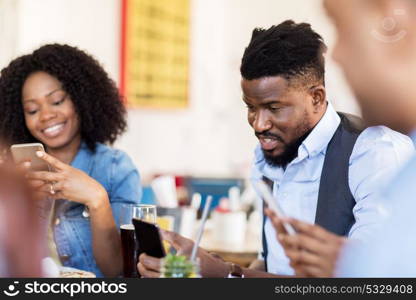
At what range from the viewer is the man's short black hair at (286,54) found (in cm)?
118

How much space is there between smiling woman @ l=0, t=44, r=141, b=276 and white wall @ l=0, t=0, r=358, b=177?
119cm

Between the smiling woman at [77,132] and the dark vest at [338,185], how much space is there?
445 mm

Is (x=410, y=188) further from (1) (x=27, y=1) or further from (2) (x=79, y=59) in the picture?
(1) (x=27, y=1)

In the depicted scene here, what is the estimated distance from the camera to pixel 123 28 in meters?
2.93

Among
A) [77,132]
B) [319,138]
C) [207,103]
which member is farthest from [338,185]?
[207,103]

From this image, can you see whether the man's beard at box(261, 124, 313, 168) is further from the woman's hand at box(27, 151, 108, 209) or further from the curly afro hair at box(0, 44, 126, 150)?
the curly afro hair at box(0, 44, 126, 150)

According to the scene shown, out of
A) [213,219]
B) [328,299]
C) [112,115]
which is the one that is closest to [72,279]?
[328,299]

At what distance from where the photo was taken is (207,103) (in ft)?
12.8

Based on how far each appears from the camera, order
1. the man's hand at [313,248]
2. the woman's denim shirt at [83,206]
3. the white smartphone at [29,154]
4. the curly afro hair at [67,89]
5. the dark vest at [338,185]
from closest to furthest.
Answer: the man's hand at [313,248]
the dark vest at [338,185]
the white smartphone at [29,154]
the woman's denim shirt at [83,206]
the curly afro hair at [67,89]

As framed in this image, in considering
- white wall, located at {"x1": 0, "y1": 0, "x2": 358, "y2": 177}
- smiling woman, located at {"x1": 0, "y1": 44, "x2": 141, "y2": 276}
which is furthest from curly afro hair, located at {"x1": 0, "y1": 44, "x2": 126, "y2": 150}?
white wall, located at {"x1": 0, "y1": 0, "x2": 358, "y2": 177}

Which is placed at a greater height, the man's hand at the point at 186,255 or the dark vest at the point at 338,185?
the dark vest at the point at 338,185

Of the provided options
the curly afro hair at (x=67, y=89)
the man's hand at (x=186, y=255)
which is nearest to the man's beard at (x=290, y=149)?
the man's hand at (x=186, y=255)

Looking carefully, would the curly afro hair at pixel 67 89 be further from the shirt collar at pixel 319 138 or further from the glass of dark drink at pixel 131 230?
the shirt collar at pixel 319 138

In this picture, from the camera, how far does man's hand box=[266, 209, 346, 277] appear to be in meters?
0.80
